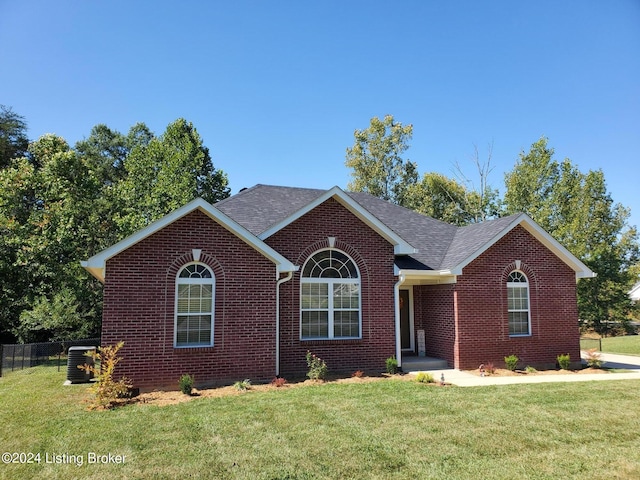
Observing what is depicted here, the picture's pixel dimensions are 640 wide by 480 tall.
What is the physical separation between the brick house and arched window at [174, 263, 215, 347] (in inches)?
1.0

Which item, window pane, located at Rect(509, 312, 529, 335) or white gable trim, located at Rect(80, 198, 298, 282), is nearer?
white gable trim, located at Rect(80, 198, 298, 282)

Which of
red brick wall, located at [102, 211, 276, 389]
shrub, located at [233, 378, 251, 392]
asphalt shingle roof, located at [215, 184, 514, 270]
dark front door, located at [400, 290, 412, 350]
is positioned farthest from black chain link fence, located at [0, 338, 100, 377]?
dark front door, located at [400, 290, 412, 350]

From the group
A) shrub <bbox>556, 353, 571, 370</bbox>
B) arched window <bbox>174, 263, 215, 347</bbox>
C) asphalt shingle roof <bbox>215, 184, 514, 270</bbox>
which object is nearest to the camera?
arched window <bbox>174, 263, 215, 347</bbox>

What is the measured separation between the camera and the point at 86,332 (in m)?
21.7

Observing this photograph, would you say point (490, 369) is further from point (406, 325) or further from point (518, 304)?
point (406, 325)

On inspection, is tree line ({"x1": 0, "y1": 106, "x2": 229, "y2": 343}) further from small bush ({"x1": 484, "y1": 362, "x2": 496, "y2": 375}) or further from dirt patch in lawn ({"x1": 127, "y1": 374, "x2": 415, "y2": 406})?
small bush ({"x1": 484, "y1": 362, "x2": 496, "y2": 375})

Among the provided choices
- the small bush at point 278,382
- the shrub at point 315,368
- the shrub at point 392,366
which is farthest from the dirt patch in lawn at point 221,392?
the shrub at point 392,366

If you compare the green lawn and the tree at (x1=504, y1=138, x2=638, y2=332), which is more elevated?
the tree at (x1=504, y1=138, x2=638, y2=332)

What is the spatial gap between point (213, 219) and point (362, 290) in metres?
4.95

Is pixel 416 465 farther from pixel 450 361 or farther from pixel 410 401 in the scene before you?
pixel 450 361

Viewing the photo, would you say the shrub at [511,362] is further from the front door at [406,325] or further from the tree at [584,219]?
the tree at [584,219]

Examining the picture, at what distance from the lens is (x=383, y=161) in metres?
42.3

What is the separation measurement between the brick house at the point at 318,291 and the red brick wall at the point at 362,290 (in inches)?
1.2

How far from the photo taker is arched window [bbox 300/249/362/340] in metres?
12.9
